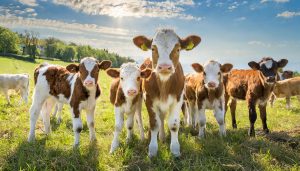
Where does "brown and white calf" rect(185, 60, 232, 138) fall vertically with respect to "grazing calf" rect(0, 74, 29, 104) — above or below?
above

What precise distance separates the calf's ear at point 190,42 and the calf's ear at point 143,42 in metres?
0.75

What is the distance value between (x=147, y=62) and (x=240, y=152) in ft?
11.8

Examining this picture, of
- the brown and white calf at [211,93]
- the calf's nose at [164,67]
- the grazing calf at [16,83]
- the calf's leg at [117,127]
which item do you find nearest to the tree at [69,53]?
the grazing calf at [16,83]

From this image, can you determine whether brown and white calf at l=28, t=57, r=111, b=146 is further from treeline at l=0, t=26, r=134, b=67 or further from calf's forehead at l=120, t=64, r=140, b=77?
treeline at l=0, t=26, r=134, b=67

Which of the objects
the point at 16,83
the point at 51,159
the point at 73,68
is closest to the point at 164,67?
the point at 51,159

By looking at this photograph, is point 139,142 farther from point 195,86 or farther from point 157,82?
point 195,86

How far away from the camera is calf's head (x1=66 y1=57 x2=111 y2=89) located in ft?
26.8

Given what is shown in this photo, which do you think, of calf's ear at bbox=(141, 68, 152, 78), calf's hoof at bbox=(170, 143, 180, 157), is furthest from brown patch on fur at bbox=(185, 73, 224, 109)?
calf's hoof at bbox=(170, 143, 180, 157)

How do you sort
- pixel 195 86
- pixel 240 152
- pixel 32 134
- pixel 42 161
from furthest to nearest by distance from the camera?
pixel 195 86 → pixel 32 134 → pixel 240 152 → pixel 42 161

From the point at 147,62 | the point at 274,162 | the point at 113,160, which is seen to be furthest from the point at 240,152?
the point at 147,62

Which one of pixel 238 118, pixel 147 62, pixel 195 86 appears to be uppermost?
pixel 147 62

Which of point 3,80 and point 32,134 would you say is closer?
point 32,134

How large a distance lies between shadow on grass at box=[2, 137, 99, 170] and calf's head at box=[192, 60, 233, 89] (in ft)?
11.0

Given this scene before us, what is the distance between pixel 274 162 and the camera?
719 cm
